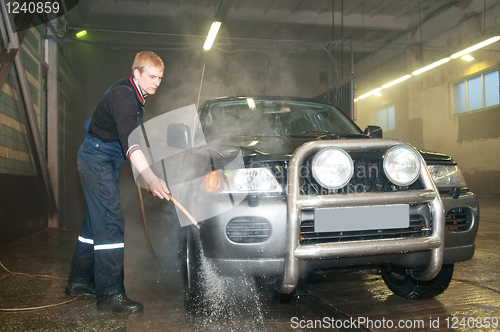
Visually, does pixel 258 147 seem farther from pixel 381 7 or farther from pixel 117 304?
pixel 381 7

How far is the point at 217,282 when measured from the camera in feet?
6.75

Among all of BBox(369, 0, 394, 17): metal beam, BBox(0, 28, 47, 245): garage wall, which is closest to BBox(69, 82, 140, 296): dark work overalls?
BBox(0, 28, 47, 245): garage wall

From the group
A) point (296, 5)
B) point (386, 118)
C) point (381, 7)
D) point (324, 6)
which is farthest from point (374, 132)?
point (386, 118)

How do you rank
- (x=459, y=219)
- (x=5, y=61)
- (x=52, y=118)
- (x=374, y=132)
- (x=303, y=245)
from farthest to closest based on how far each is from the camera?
(x=52, y=118) → (x=5, y=61) → (x=374, y=132) → (x=459, y=219) → (x=303, y=245)

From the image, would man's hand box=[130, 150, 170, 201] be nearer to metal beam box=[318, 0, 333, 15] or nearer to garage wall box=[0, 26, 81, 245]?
garage wall box=[0, 26, 81, 245]

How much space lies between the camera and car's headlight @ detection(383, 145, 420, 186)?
1995 millimetres

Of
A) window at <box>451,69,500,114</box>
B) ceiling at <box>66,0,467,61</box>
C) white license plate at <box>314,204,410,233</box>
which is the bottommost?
white license plate at <box>314,204,410,233</box>

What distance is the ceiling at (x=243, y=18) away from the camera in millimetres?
10084

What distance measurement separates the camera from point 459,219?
7.25 ft

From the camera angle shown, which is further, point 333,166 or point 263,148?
point 263,148

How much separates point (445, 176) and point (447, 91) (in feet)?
45.7

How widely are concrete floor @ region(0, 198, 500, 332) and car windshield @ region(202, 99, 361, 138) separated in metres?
0.96

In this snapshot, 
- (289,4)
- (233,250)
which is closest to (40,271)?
(233,250)

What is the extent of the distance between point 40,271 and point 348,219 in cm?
297
